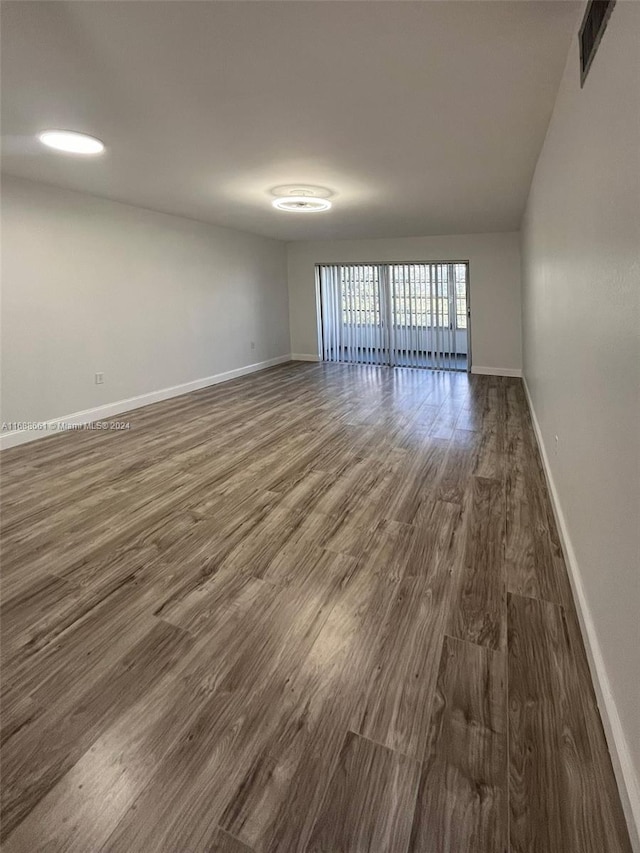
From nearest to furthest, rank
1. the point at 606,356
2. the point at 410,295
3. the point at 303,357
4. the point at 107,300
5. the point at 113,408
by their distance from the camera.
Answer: the point at 606,356
the point at 107,300
the point at 113,408
the point at 410,295
the point at 303,357

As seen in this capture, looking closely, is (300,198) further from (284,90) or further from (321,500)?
(321,500)

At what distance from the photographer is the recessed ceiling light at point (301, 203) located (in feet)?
15.1

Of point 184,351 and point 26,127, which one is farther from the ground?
point 26,127

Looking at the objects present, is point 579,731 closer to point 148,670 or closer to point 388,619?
point 388,619

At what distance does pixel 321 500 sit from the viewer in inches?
117

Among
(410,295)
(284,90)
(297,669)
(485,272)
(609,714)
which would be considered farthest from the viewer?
(410,295)

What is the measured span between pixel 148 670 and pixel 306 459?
7.36 feet

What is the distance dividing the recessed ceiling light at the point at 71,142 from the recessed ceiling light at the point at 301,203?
6.35ft

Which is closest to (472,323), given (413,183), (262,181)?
(413,183)

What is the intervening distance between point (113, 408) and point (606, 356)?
16.8 ft

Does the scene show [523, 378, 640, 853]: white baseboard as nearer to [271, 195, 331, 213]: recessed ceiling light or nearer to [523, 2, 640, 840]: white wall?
[523, 2, 640, 840]: white wall

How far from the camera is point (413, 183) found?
4.12m

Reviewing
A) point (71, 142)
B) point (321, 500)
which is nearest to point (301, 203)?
point (71, 142)

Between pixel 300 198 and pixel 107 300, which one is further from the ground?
pixel 300 198
